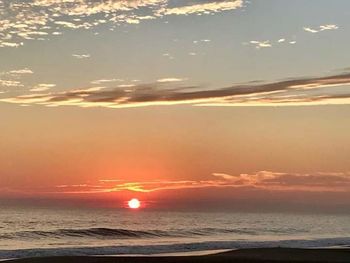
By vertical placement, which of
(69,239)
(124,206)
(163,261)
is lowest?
(163,261)

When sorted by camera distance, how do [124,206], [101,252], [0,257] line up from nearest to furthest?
[0,257] → [101,252] → [124,206]

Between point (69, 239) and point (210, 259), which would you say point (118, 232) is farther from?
point (210, 259)

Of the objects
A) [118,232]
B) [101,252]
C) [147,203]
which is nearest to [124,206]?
[147,203]

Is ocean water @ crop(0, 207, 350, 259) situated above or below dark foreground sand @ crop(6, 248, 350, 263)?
above

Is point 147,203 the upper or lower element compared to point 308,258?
upper

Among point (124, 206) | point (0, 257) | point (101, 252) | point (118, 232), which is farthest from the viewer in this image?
point (124, 206)

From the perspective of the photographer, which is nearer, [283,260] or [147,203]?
[283,260]

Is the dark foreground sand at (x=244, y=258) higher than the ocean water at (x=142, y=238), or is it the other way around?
→ the ocean water at (x=142, y=238)

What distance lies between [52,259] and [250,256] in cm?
815

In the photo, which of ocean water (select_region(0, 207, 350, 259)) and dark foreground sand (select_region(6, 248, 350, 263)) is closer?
dark foreground sand (select_region(6, 248, 350, 263))

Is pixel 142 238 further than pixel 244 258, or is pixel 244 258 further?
pixel 142 238

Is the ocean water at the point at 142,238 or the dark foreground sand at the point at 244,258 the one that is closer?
the dark foreground sand at the point at 244,258

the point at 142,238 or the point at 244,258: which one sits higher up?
the point at 142,238

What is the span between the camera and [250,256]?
82.3ft
